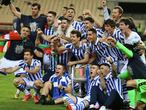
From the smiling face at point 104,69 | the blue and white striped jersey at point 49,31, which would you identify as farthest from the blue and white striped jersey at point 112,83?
the blue and white striped jersey at point 49,31

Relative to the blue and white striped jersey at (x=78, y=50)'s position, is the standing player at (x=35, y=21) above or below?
above

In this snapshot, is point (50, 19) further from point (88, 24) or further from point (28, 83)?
point (28, 83)

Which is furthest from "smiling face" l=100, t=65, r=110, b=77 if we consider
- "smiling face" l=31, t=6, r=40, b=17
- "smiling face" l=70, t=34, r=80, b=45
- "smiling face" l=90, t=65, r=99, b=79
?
"smiling face" l=31, t=6, r=40, b=17

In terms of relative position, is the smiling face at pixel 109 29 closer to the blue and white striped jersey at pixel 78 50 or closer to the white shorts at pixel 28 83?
the blue and white striped jersey at pixel 78 50

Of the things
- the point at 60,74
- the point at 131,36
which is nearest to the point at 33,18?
the point at 60,74

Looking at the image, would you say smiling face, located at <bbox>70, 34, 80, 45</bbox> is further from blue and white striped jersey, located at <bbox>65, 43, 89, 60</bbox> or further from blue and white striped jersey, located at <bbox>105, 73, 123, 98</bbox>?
blue and white striped jersey, located at <bbox>105, 73, 123, 98</bbox>

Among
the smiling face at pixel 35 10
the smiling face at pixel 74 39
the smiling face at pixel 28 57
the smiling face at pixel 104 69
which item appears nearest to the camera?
the smiling face at pixel 104 69

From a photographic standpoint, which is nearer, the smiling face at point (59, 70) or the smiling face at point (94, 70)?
the smiling face at point (94, 70)

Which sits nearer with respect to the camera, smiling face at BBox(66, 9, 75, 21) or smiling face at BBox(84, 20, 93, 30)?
smiling face at BBox(84, 20, 93, 30)

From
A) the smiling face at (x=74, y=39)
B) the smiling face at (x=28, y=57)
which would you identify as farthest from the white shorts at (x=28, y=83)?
the smiling face at (x=74, y=39)

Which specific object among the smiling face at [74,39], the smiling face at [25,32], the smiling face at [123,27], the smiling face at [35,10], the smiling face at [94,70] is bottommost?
the smiling face at [94,70]

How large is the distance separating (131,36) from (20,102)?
8.63 feet

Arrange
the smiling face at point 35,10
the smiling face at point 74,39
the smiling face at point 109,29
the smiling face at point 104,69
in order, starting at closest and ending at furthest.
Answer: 1. the smiling face at point 104,69
2. the smiling face at point 109,29
3. the smiling face at point 74,39
4. the smiling face at point 35,10

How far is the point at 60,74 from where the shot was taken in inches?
367
